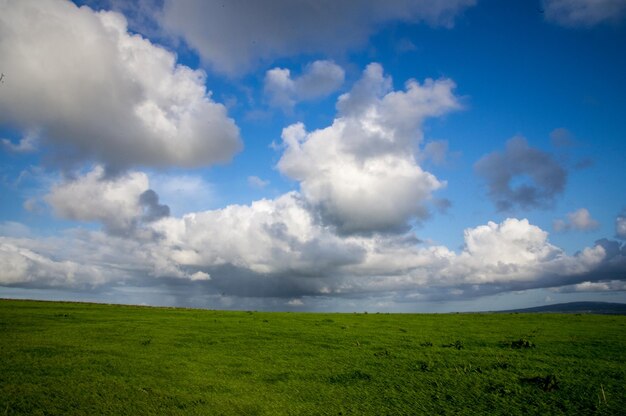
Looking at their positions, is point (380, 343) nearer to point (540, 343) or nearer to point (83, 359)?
point (540, 343)

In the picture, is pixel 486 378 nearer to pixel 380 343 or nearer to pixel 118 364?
pixel 380 343

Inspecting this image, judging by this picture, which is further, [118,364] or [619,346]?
[619,346]

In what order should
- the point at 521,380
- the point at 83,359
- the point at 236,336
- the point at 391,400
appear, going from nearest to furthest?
the point at 391,400 < the point at 521,380 < the point at 83,359 < the point at 236,336

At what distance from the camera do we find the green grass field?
9031 mm

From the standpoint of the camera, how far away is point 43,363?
12352 millimetres

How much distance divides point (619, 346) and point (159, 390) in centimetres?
1979

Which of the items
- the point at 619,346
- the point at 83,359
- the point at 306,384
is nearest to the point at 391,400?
the point at 306,384

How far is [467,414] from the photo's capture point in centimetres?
867

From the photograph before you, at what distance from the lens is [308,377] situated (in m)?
12.1

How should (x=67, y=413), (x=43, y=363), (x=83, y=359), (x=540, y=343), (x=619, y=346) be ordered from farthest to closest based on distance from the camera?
(x=540, y=343), (x=619, y=346), (x=83, y=359), (x=43, y=363), (x=67, y=413)

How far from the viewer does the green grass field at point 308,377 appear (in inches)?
356

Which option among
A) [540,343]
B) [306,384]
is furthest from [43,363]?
[540,343]

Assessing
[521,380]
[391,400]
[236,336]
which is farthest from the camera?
[236,336]

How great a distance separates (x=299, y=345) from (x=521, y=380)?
34.2ft
